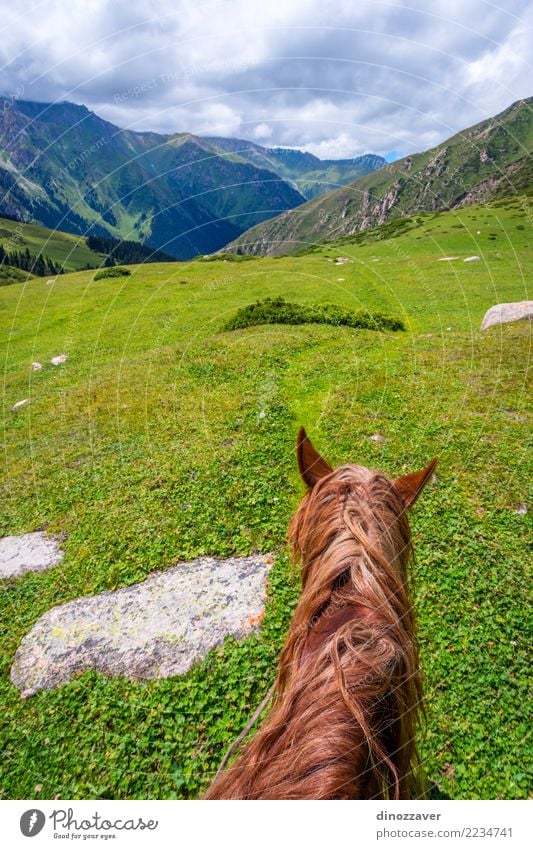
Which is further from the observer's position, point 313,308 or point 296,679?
point 313,308

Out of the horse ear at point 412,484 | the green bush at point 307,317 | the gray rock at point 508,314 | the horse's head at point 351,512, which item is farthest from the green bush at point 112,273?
the horse ear at point 412,484

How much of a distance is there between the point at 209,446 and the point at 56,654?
8447 mm

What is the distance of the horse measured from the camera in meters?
2.62

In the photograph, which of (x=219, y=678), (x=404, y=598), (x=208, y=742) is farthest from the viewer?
(x=219, y=678)

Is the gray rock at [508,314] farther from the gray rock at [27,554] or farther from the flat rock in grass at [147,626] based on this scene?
the gray rock at [27,554]

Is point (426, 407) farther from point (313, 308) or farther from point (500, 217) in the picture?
point (500, 217)

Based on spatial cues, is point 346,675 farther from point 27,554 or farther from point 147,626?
point 27,554

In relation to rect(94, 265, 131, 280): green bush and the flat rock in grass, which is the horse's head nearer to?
the flat rock in grass

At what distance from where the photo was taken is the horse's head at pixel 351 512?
3363 millimetres

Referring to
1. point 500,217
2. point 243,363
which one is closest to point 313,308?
point 243,363

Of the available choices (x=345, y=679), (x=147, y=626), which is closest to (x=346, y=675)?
(x=345, y=679)

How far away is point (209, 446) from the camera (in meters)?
15.6

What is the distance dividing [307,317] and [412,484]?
2529cm

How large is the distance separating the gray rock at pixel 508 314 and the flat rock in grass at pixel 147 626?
876 inches
